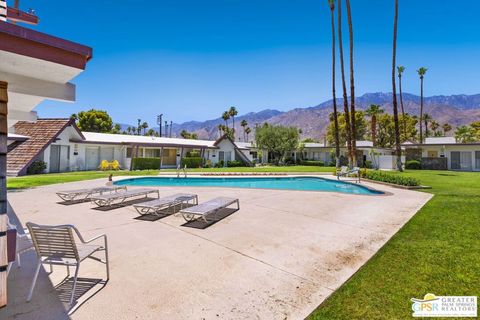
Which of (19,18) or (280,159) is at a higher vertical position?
(19,18)

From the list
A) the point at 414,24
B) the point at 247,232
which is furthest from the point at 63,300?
the point at 414,24

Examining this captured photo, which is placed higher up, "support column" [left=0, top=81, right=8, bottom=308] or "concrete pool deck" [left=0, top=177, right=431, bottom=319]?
"support column" [left=0, top=81, right=8, bottom=308]

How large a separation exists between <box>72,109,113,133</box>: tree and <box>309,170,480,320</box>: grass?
180ft

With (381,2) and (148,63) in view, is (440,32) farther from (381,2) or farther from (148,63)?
(148,63)

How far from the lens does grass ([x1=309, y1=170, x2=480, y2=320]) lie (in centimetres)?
348

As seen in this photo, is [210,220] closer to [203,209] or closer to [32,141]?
[203,209]

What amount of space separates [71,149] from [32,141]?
3481 mm

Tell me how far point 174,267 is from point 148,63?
28.0m

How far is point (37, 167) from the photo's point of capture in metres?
22.2

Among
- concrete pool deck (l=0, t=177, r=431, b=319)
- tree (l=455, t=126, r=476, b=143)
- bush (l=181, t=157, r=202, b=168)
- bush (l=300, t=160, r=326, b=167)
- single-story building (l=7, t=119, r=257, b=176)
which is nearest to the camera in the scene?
concrete pool deck (l=0, t=177, r=431, b=319)

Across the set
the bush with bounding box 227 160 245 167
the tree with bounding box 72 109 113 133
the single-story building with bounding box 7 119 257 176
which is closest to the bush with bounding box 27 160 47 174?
the single-story building with bounding box 7 119 257 176

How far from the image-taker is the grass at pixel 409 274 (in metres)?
3.48

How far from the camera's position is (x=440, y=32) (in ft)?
113

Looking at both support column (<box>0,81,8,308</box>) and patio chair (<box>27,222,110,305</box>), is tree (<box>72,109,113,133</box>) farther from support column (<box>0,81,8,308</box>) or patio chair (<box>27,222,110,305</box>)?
support column (<box>0,81,8,308</box>)
